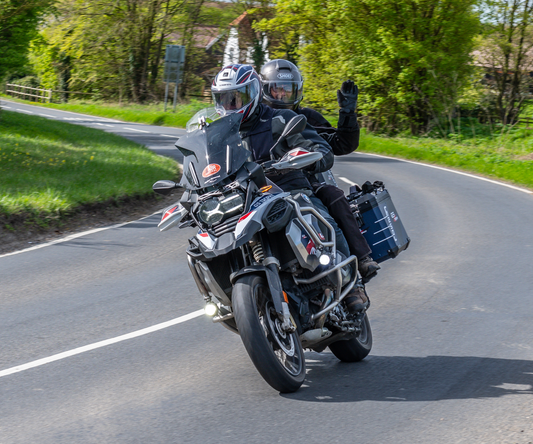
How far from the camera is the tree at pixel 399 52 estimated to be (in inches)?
1172

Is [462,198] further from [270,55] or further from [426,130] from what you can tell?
[270,55]

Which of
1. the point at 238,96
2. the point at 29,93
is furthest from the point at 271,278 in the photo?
the point at 29,93

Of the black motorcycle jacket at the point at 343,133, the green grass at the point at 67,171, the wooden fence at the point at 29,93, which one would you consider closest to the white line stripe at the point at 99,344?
the black motorcycle jacket at the point at 343,133

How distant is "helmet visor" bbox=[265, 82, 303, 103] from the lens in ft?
19.1

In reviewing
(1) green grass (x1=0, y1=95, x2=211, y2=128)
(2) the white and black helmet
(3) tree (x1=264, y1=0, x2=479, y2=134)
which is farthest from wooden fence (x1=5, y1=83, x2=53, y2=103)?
(2) the white and black helmet

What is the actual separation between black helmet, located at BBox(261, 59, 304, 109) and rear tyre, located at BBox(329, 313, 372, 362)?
196 centimetres

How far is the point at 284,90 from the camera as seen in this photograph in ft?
19.2

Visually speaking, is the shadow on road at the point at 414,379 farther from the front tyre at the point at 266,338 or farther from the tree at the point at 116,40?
the tree at the point at 116,40

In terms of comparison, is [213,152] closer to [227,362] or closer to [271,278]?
[271,278]

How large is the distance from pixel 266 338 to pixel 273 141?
1.39 meters

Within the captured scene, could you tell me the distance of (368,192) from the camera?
5.85 meters

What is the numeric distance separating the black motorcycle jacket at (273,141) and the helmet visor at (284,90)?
99cm

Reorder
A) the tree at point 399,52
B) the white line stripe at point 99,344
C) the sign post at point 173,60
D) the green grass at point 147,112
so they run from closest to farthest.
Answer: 1. the white line stripe at point 99,344
2. the tree at point 399,52
3. the sign post at point 173,60
4. the green grass at point 147,112

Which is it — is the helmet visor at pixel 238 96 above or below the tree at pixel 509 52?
below
